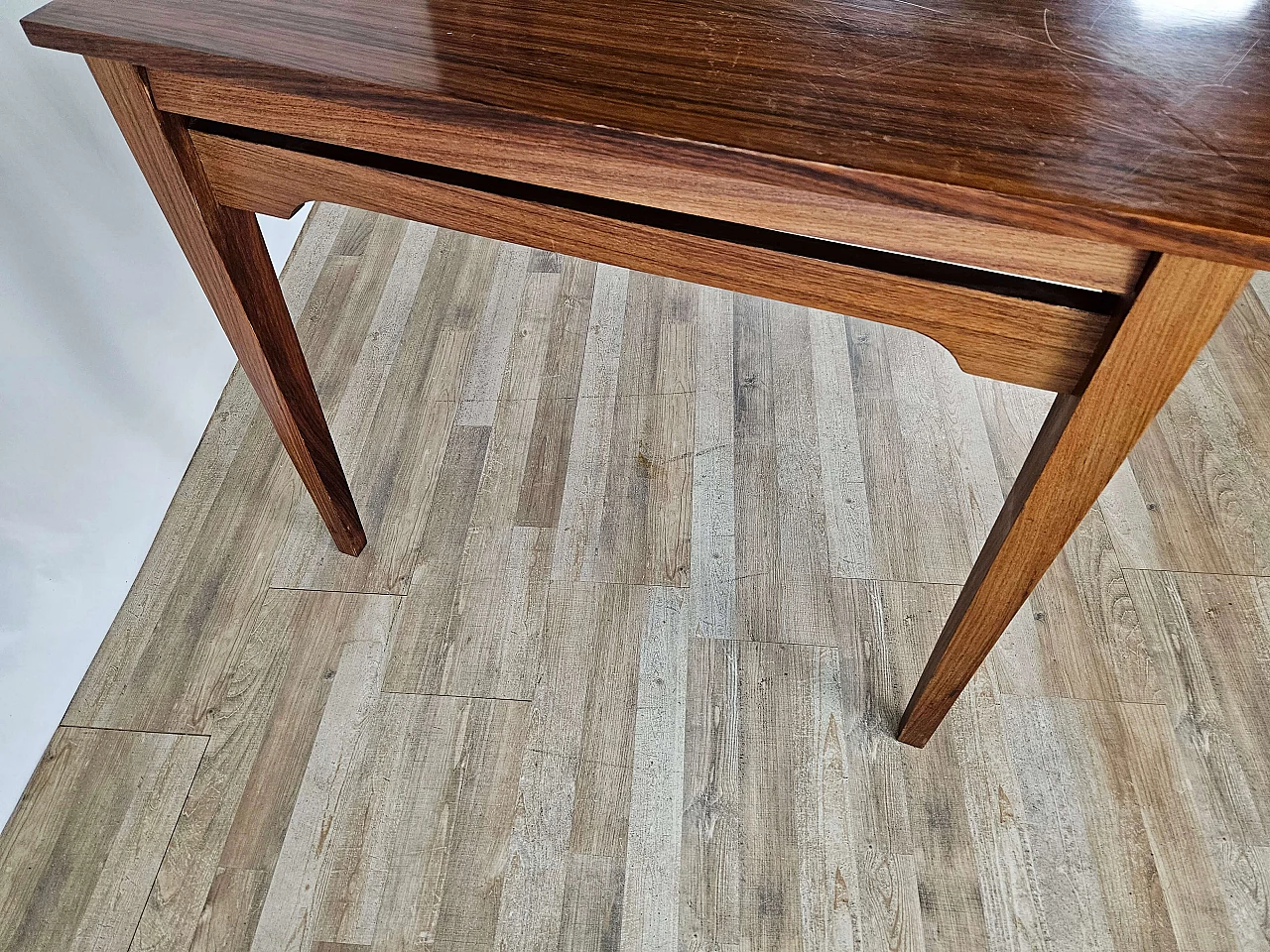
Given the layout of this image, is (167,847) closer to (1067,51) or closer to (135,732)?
(135,732)

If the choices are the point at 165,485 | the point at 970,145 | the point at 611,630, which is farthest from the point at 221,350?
the point at 970,145

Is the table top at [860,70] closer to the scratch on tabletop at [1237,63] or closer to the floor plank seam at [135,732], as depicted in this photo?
the scratch on tabletop at [1237,63]

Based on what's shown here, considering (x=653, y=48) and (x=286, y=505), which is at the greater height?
(x=653, y=48)

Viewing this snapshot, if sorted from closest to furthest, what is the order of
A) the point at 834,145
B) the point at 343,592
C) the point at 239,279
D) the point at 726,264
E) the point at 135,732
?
the point at 834,145, the point at 726,264, the point at 239,279, the point at 135,732, the point at 343,592

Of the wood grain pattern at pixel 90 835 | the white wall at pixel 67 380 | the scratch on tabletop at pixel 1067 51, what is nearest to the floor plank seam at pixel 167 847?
the wood grain pattern at pixel 90 835

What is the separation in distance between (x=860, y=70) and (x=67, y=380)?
1.04 meters

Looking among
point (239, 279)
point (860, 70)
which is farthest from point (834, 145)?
point (239, 279)

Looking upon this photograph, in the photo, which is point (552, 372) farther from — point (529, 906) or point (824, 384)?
point (529, 906)

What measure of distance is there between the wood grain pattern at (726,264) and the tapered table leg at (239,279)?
0.04m

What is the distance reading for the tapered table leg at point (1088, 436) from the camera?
556 millimetres

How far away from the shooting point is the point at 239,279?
3.09 ft

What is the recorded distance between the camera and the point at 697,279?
72 centimetres

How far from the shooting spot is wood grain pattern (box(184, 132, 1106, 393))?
636 millimetres

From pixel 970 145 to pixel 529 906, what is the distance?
87 centimetres
